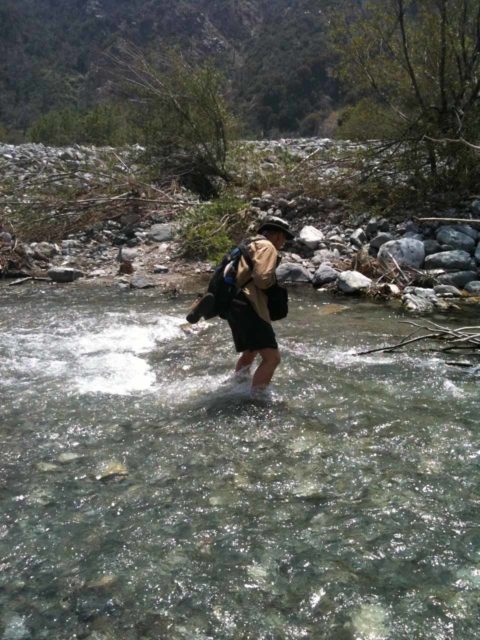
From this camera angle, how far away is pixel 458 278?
359 inches

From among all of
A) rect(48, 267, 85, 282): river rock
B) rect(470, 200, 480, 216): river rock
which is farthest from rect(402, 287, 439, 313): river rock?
rect(48, 267, 85, 282): river rock

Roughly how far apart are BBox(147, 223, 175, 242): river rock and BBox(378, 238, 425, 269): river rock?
4.39 m

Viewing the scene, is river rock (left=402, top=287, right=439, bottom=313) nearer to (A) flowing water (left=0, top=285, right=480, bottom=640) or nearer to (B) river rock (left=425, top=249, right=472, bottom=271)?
(B) river rock (left=425, top=249, right=472, bottom=271)

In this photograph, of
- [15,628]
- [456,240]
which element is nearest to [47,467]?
[15,628]

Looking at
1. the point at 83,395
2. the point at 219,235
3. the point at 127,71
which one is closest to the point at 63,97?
the point at 127,71

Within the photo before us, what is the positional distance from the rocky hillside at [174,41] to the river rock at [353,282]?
2122 inches

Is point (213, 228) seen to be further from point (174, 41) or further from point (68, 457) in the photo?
point (174, 41)

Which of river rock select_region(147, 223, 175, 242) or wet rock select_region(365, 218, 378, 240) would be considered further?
river rock select_region(147, 223, 175, 242)

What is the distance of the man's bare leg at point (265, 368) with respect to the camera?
502 centimetres

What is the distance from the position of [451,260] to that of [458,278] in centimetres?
41

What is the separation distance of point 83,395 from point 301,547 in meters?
2.71

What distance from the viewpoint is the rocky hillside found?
69.6m

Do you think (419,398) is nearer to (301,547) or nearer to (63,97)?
(301,547)

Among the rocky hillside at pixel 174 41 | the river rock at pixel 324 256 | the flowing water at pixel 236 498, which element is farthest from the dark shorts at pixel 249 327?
the rocky hillside at pixel 174 41
